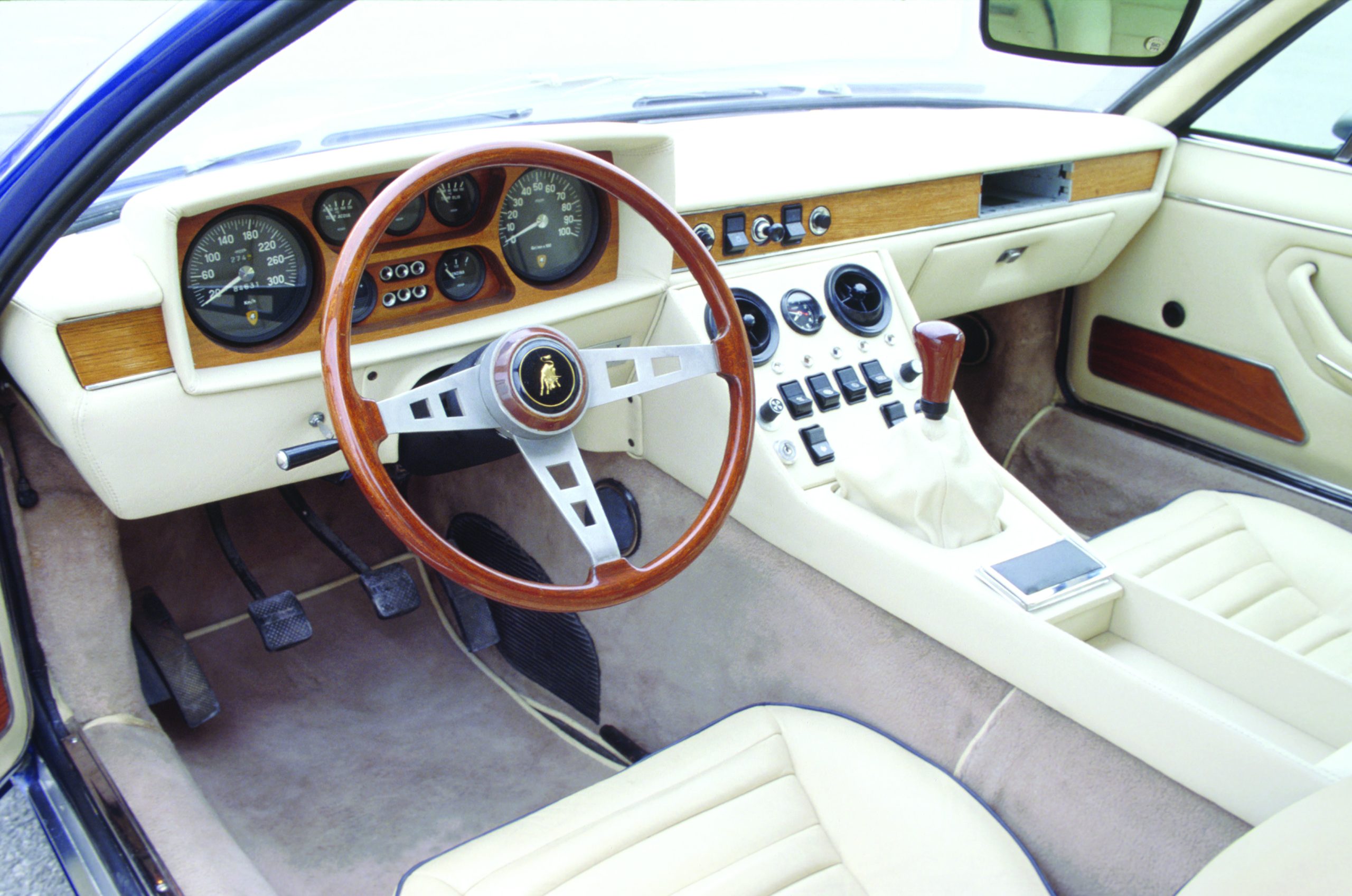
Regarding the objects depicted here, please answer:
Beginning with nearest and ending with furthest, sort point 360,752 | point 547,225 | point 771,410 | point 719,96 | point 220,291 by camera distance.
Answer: point 220,291 → point 547,225 → point 771,410 → point 360,752 → point 719,96

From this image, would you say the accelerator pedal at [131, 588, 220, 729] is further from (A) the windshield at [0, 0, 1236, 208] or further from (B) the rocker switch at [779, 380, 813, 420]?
(B) the rocker switch at [779, 380, 813, 420]

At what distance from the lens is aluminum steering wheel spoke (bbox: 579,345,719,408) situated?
1.27 meters

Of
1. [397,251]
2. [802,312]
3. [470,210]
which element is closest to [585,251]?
[470,210]

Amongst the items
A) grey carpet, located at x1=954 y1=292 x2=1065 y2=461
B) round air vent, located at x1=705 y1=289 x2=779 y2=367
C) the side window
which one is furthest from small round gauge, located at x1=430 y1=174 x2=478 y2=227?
the side window

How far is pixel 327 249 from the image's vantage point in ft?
4.51

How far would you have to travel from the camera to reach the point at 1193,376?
7.93 feet

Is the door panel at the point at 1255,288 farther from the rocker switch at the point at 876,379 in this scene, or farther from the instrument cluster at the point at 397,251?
the instrument cluster at the point at 397,251

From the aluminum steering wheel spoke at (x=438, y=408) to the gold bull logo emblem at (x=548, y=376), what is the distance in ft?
0.26

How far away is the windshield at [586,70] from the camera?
165 cm

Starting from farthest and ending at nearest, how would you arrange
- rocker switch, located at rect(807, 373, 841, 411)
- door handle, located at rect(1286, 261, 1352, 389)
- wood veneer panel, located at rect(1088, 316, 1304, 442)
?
wood veneer panel, located at rect(1088, 316, 1304, 442) < door handle, located at rect(1286, 261, 1352, 389) < rocker switch, located at rect(807, 373, 841, 411)

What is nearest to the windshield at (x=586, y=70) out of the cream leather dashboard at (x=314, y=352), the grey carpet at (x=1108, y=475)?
the cream leather dashboard at (x=314, y=352)

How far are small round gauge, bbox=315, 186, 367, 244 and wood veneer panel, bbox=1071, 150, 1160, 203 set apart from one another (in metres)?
1.66

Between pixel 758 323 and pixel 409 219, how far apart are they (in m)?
0.65

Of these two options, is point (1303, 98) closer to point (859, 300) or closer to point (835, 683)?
point (859, 300)
